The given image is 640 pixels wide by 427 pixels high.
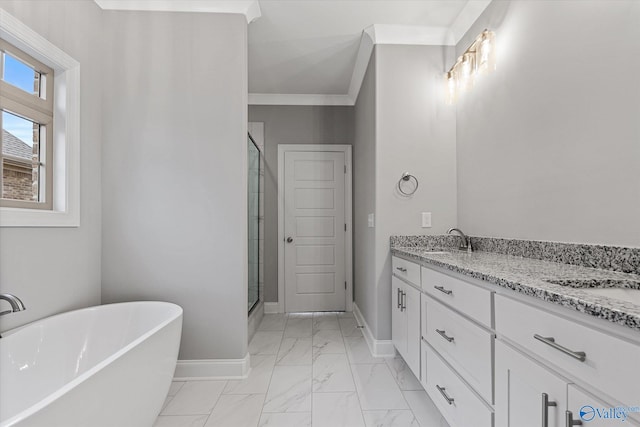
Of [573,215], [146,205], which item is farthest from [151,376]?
[573,215]

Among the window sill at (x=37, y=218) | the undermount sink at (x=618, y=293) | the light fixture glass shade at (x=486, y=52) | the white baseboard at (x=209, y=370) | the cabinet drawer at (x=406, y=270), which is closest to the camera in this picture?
the undermount sink at (x=618, y=293)

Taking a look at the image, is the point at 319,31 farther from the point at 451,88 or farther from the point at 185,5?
the point at 451,88

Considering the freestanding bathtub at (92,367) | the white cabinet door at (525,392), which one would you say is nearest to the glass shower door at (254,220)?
the freestanding bathtub at (92,367)

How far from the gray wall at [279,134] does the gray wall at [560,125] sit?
72.9 inches

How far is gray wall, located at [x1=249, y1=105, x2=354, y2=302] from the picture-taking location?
3.80 meters

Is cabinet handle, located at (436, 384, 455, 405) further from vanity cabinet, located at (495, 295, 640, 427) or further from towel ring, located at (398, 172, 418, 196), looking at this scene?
towel ring, located at (398, 172, 418, 196)

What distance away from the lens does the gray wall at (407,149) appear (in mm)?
2482

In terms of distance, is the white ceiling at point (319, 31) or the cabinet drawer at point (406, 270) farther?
the white ceiling at point (319, 31)

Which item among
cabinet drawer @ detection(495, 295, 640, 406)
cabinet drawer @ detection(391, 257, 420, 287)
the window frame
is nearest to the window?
the window frame

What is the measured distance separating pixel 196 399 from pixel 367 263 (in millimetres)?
1727

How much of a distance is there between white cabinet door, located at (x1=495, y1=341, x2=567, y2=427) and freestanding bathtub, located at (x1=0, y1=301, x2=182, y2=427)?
1437 mm

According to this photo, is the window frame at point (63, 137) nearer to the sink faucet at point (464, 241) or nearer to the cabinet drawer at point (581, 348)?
the cabinet drawer at point (581, 348)

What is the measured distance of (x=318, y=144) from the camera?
3.82 meters

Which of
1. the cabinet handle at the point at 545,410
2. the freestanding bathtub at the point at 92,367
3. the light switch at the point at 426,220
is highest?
the light switch at the point at 426,220
